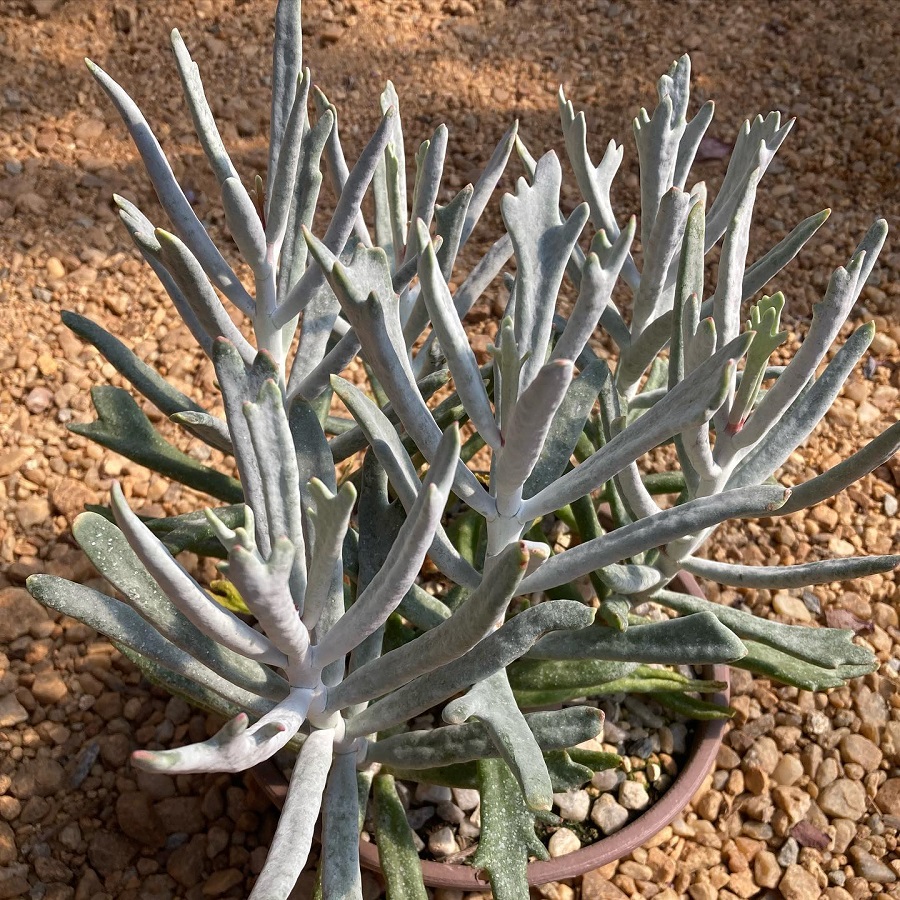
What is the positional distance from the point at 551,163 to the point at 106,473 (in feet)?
4.25

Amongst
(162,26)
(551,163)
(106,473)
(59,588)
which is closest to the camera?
(59,588)

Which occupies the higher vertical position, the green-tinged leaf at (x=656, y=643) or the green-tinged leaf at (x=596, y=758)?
the green-tinged leaf at (x=656, y=643)

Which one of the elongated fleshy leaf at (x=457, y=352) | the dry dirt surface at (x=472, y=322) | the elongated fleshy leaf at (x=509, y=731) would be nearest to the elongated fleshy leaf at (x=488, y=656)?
the elongated fleshy leaf at (x=509, y=731)

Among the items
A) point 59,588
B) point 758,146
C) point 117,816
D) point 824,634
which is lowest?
point 117,816

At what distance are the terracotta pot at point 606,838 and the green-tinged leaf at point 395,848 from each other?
81mm

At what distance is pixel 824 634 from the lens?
1328 millimetres

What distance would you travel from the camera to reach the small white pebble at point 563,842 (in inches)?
58.1

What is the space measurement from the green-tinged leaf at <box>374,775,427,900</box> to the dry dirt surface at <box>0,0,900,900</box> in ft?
0.82

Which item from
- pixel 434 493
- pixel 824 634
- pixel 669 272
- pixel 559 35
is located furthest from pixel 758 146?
pixel 559 35

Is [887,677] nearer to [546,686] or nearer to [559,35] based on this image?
[546,686]

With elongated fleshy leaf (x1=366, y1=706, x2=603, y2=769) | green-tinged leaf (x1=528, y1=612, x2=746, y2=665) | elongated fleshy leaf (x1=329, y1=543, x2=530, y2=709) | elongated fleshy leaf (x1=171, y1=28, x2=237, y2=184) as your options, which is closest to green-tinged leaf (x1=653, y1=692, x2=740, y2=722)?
green-tinged leaf (x1=528, y1=612, x2=746, y2=665)

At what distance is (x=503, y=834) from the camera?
1.15 m

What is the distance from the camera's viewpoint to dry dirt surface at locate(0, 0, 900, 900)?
61.9 inches

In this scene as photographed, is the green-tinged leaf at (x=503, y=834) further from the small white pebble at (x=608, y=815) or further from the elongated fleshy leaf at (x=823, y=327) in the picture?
the elongated fleshy leaf at (x=823, y=327)
